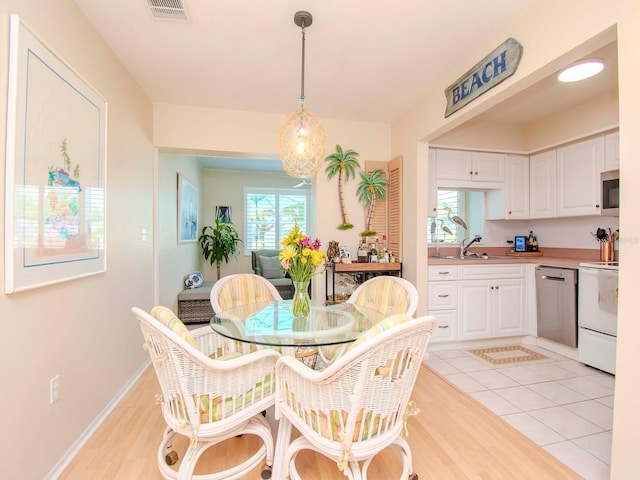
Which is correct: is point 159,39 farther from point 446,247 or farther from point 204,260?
point 204,260

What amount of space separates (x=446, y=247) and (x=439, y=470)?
9.20 feet

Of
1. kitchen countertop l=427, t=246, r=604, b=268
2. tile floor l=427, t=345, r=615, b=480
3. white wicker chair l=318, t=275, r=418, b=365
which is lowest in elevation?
tile floor l=427, t=345, r=615, b=480

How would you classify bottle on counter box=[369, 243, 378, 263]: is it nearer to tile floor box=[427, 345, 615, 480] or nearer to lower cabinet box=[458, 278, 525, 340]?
lower cabinet box=[458, 278, 525, 340]

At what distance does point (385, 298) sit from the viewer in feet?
7.54

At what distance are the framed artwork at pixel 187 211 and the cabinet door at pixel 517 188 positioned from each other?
160 inches

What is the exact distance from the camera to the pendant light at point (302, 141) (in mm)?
2074

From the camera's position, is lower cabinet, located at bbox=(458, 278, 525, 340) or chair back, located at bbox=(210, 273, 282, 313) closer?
chair back, located at bbox=(210, 273, 282, 313)

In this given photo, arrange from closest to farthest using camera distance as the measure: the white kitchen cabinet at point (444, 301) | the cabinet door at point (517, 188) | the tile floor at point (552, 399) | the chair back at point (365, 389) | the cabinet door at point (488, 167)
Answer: the chair back at point (365, 389)
the tile floor at point (552, 399)
the white kitchen cabinet at point (444, 301)
the cabinet door at point (488, 167)
the cabinet door at point (517, 188)

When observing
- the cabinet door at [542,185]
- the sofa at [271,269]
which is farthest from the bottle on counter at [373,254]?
the sofa at [271,269]

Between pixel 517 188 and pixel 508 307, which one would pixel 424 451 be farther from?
pixel 517 188

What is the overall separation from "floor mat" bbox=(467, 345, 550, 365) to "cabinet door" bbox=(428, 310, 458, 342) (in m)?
0.28

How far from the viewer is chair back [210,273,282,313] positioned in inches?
95.1

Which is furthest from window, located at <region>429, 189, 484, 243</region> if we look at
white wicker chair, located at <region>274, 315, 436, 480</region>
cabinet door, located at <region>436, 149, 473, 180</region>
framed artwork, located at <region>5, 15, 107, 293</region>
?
framed artwork, located at <region>5, 15, 107, 293</region>

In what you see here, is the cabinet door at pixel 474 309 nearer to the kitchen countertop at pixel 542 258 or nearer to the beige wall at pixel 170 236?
the kitchen countertop at pixel 542 258
